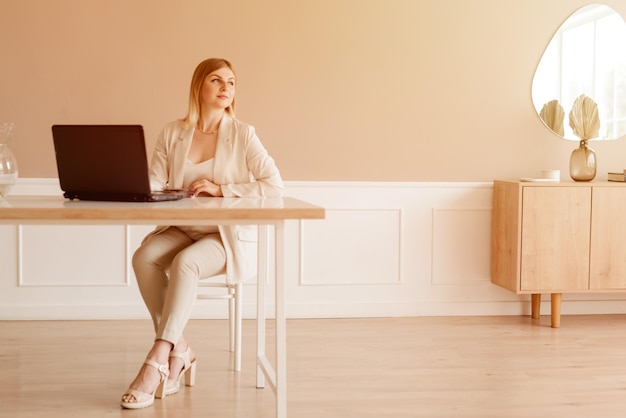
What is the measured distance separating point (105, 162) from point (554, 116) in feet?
9.47

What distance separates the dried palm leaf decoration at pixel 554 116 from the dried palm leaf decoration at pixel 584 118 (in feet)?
0.18

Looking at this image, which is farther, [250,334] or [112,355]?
[250,334]

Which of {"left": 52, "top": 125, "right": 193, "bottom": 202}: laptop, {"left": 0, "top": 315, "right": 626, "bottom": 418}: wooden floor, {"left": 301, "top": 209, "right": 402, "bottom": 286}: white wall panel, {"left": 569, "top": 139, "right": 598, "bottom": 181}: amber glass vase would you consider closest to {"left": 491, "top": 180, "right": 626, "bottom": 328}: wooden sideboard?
{"left": 569, "top": 139, "right": 598, "bottom": 181}: amber glass vase

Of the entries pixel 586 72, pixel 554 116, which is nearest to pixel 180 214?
pixel 554 116

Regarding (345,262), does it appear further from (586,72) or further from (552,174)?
(586,72)

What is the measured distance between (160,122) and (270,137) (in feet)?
1.90

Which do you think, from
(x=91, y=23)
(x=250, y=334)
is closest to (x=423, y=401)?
(x=250, y=334)

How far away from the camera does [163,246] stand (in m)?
3.04

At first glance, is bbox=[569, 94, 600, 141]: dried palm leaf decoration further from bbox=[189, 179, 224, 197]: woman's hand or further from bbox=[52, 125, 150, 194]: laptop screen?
bbox=[52, 125, 150, 194]: laptop screen

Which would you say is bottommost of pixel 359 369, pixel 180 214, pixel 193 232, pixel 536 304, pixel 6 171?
pixel 359 369

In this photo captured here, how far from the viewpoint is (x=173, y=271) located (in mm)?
2828

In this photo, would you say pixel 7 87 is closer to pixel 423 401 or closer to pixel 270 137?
pixel 270 137

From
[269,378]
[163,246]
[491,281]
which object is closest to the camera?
[269,378]

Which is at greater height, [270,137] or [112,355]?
[270,137]
